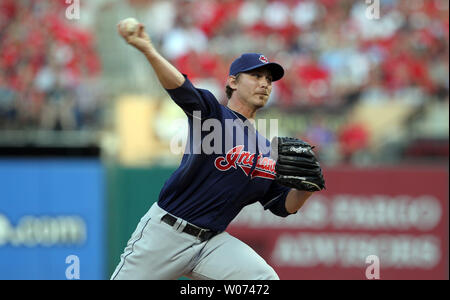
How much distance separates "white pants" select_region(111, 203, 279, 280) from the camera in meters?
3.77

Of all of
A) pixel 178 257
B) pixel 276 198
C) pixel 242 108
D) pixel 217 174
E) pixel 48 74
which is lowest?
pixel 178 257

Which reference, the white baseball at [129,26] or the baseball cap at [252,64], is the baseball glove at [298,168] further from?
the white baseball at [129,26]

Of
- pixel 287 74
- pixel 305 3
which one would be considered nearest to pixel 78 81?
pixel 287 74

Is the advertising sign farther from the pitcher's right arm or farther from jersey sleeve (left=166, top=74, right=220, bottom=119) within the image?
the pitcher's right arm

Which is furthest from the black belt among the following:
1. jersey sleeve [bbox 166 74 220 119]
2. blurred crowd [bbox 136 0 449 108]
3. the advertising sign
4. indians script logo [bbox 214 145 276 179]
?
blurred crowd [bbox 136 0 449 108]

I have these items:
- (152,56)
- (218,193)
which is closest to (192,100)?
(152,56)

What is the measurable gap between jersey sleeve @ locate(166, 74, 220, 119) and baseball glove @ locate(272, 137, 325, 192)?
1.57 feet

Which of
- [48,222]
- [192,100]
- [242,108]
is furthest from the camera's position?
[48,222]

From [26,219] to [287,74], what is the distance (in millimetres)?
4259

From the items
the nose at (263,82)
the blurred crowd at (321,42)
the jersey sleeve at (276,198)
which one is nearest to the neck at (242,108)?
the nose at (263,82)

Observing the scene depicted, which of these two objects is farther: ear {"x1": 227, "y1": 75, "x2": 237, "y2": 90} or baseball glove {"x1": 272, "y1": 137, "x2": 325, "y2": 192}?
ear {"x1": 227, "y1": 75, "x2": 237, "y2": 90}

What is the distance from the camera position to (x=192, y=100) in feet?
11.4

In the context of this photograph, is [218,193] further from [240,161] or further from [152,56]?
[152,56]

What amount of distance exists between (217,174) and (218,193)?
0.34 ft
